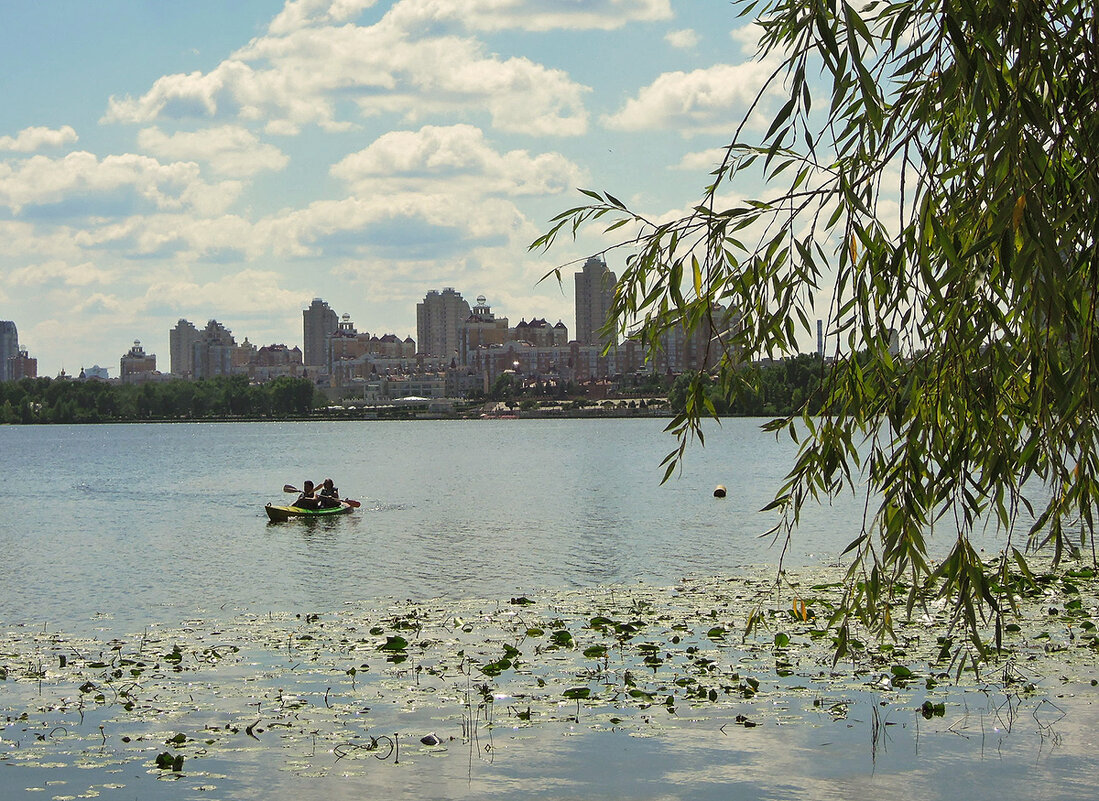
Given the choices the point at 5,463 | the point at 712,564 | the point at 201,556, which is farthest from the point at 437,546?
the point at 5,463

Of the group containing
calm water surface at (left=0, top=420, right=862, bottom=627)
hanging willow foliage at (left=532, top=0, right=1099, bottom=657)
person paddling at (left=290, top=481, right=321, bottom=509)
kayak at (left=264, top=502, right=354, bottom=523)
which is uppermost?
hanging willow foliage at (left=532, top=0, right=1099, bottom=657)

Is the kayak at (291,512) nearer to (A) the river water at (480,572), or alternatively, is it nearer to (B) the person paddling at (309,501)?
(B) the person paddling at (309,501)

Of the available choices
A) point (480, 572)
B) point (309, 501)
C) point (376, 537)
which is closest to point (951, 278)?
point (480, 572)

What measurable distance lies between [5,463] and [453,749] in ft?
336

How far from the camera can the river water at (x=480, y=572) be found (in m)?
10.7

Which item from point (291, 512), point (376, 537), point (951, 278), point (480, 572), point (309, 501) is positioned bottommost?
point (376, 537)

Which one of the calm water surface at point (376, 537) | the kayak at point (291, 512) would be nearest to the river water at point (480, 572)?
the calm water surface at point (376, 537)

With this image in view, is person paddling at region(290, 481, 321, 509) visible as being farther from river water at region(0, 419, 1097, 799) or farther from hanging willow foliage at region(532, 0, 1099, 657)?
hanging willow foliage at region(532, 0, 1099, 657)

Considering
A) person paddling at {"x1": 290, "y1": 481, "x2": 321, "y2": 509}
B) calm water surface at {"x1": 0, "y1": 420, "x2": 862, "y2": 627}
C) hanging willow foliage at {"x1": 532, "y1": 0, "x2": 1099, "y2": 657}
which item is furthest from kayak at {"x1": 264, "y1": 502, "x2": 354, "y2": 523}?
hanging willow foliage at {"x1": 532, "y1": 0, "x2": 1099, "y2": 657}

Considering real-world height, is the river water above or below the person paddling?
below

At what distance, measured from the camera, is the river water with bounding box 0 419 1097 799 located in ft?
35.0

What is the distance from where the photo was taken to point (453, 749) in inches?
456

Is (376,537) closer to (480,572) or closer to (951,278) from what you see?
(480,572)

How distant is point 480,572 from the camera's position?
27453 millimetres
